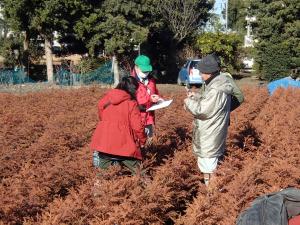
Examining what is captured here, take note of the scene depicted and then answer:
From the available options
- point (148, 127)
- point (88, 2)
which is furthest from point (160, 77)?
point (148, 127)

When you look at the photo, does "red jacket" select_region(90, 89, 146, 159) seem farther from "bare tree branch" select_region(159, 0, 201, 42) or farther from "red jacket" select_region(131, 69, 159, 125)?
"bare tree branch" select_region(159, 0, 201, 42)

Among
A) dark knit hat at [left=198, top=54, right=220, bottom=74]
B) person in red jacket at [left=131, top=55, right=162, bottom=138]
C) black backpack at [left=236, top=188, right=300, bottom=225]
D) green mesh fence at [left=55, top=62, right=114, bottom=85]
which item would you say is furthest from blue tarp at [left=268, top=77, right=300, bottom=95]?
green mesh fence at [left=55, top=62, right=114, bottom=85]

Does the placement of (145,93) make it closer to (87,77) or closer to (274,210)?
(274,210)

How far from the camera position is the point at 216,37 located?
30.2 metres

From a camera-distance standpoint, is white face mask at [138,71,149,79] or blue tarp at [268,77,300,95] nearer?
white face mask at [138,71,149,79]

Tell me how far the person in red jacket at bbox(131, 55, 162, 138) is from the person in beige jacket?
3.52 feet

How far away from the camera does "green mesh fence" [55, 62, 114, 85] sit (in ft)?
76.4

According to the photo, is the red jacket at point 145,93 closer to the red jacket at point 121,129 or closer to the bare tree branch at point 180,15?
the red jacket at point 121,129

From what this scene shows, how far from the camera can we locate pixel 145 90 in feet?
20.7

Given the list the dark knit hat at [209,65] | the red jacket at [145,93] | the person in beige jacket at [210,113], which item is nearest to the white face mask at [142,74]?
the red jacket at [145,93]

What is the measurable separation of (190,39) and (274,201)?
2878 centimetres

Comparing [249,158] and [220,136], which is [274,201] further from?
[249,158]

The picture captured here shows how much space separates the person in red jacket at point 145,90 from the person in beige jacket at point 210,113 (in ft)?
3.52

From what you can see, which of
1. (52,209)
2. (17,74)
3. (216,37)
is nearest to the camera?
(52,209)
